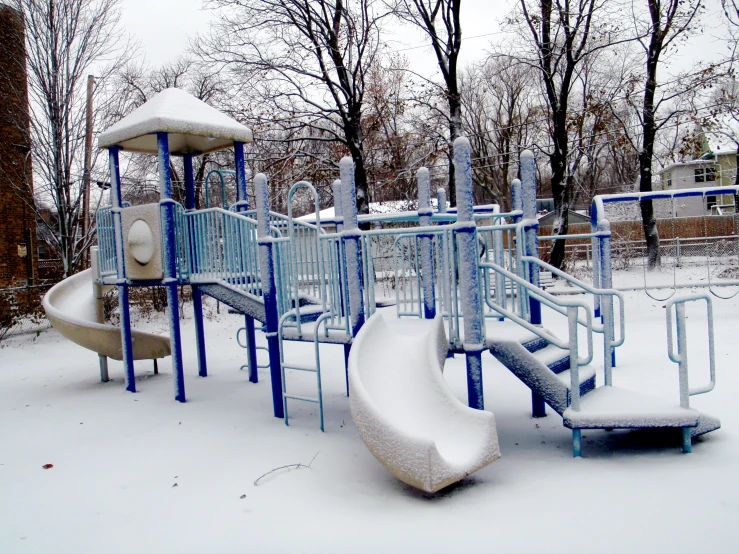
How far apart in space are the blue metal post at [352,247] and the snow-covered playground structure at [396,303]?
0.01 m

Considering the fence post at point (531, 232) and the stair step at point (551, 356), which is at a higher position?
the fence post at point (531, 232)

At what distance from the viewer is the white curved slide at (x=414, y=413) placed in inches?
147

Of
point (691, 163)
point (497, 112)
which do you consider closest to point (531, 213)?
point (691, 163)

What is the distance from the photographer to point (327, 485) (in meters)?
4.37

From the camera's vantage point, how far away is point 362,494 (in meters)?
4.16

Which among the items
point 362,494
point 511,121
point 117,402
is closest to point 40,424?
point 117,402

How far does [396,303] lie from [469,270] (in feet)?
6.40

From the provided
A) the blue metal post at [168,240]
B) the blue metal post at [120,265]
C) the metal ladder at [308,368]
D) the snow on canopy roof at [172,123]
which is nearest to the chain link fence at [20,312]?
the blue metal post at [120,265]

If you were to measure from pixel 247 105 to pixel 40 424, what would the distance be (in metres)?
12.1

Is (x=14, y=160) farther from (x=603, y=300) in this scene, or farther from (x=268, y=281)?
(x=603, y=300)

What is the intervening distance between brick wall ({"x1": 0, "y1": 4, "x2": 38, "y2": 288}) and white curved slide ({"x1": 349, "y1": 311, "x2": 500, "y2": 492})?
12.9 m

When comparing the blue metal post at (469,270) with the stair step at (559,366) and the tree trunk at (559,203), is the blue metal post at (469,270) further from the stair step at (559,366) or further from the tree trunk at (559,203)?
the tree trunk at (559,203)

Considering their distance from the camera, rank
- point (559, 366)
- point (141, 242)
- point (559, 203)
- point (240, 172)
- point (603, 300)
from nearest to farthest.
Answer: point (559, 366) < point (603, 300) < point (141, 242) < point (240, 172) < point (559, 203)

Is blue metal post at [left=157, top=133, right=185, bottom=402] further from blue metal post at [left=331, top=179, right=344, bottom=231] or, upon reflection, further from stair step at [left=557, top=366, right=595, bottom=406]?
stair step at [left=557, top=366, right=595, bottom=406]
